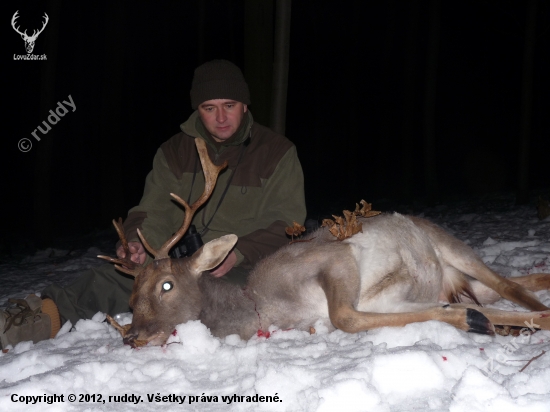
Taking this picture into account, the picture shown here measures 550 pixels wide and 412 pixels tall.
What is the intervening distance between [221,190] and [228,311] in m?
1.30

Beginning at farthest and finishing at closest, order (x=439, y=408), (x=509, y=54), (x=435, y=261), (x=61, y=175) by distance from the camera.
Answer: (x=509, y=54) → (x=61, y=175) → (x=435, y=261) → (x=439, y=408)

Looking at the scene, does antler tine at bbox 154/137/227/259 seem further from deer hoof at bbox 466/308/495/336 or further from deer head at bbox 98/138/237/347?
deer hoof at bbox 466/308/495/336

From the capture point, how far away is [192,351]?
3.31 metres

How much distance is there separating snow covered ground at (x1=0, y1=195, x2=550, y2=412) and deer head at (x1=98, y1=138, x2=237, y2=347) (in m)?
0.11

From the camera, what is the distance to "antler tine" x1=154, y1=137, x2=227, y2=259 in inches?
146

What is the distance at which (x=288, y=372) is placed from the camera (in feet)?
8.91

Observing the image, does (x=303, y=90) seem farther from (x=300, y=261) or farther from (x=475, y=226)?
(x=300, y=261)

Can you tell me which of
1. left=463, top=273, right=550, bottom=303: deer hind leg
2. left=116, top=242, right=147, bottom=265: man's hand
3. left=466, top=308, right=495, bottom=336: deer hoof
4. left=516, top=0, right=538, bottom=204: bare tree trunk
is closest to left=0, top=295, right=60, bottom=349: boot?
left=116, top=242, right=147, bottom=265: man's hand

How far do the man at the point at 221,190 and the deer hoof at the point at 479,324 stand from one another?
1.70m

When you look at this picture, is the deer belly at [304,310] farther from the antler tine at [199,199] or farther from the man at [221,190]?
the antler tine at [199,199]

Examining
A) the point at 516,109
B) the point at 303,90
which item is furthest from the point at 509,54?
the point at 303,90

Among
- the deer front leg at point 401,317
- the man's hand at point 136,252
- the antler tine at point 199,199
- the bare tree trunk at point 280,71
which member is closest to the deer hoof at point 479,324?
the deer front leg at point 401,317

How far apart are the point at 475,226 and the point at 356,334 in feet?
19.2

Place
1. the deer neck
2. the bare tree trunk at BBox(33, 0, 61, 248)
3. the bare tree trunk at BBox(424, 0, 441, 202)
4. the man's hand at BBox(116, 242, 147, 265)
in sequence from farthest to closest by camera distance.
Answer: the bare tree trunk at BBox(424, 0, 441, 202) → the bare tree trunk at BBox(33, 0, 61, 248) → the man's hand at BBox(116, 242, 147, 265) → the deer neck
